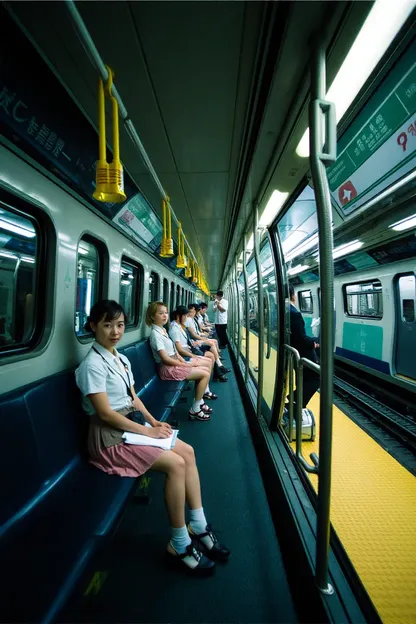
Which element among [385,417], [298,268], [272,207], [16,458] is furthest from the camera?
[298,268]

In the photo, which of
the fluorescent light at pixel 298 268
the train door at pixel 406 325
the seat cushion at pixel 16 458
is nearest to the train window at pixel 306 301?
the fluorescent light at pixel 298 268

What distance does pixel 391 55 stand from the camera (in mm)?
1308

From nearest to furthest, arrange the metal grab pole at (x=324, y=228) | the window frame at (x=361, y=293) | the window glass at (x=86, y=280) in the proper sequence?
the metal grab pole at (x=324, y=228) < the window glass at (x=86, y=280) < the window frame at (x=361, y=293)

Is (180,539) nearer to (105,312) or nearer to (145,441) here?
(145,441)

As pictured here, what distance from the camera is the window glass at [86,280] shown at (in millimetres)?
2730

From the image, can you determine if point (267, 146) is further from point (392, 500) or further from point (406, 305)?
point (406, 305)

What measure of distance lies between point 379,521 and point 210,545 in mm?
1383

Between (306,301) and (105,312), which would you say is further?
(306,301)

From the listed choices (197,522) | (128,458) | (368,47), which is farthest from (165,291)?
(368,47)

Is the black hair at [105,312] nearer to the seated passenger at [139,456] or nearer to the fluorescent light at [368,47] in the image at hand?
the seated passenger at [139,456]

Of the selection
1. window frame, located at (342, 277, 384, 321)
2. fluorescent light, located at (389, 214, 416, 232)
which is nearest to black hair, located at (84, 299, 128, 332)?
fluorescent light, located at (389, 214, 416, 232)

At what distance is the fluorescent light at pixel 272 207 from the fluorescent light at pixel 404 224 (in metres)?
2.13

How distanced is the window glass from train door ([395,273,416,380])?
546 centimetres

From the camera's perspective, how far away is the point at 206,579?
1700mm
